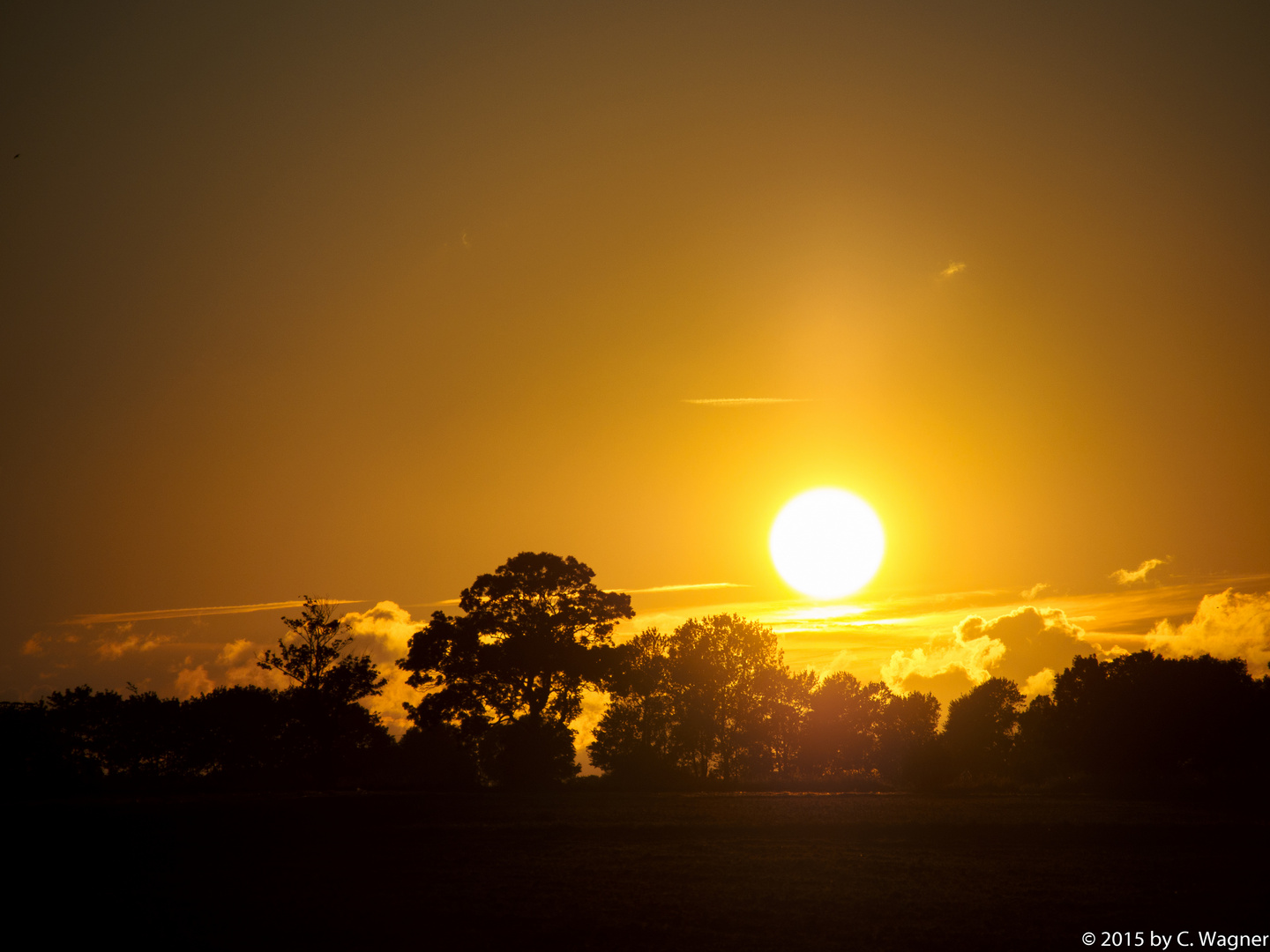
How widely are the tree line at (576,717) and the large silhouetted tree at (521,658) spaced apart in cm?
12

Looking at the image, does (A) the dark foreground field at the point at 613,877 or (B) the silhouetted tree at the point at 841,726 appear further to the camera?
(B) the silhouetted tree at the point at 841,726

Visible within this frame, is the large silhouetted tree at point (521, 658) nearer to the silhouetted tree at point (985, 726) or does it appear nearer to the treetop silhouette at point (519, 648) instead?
the treetop silhouette at point (519, 648)

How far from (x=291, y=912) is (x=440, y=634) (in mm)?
41942

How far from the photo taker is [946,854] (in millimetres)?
25344

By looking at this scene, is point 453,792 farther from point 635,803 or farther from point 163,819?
point 163,819

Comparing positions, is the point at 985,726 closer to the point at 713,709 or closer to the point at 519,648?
the point at 713,709

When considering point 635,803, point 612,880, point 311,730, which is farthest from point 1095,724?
point 612,880

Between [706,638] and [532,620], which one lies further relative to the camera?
[706,638]

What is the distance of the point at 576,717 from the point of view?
5969cm

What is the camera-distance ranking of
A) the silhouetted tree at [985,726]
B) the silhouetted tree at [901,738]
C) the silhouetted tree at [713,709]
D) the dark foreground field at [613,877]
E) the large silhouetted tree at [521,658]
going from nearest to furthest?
the dark foreground field at [613,877], the large silhouetted tree at [521,658], the silhouetted tree at [713,709], the silhouetted tree at [901,738], the silhouetted tree at [985,726]

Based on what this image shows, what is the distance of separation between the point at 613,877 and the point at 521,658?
122 ft

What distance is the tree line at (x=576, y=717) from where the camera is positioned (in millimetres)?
58219

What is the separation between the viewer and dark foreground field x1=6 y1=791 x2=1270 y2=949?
16.2 meters

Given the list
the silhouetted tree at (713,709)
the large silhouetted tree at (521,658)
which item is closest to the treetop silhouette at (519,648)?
the large silhouetted tree at (521,658)
